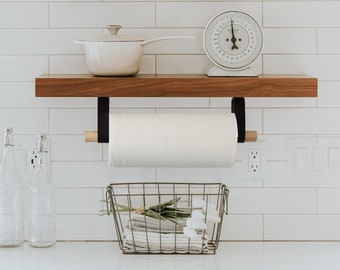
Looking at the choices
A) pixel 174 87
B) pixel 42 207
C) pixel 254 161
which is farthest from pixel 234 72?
pixel 42 207

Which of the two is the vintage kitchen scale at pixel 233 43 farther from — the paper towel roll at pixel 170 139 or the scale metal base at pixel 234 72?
the paper towel roll at pixel 170 139

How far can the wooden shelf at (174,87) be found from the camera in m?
2.26

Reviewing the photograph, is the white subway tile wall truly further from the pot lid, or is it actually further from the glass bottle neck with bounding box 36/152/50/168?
the pot lid

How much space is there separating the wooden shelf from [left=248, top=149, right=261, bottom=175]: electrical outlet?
0.92 feet

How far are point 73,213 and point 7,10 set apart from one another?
664 mm

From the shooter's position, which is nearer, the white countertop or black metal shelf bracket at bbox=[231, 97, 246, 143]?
the white countertop

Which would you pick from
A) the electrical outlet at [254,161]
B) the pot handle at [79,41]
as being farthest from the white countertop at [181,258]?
the pot handle at [79,41]

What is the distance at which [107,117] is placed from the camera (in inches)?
92.4

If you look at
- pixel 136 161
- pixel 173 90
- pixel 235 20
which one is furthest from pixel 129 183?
pixel 235 20

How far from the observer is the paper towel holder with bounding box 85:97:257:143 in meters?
2.32

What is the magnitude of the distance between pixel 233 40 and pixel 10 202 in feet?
2.74

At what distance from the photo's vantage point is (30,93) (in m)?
2.49

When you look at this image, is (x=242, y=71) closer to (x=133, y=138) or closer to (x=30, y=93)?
(x=133, y=138)

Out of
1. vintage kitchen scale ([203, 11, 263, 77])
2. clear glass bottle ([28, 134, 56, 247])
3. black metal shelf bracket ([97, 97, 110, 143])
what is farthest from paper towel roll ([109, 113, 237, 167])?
clear glass bottle ([28, 134, 56, 247])
